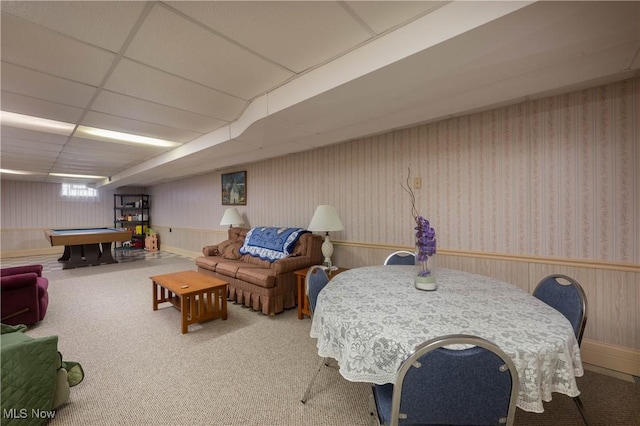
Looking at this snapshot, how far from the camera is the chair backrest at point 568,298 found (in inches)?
57.2

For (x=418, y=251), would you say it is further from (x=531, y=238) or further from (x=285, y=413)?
(x=531, y=238)

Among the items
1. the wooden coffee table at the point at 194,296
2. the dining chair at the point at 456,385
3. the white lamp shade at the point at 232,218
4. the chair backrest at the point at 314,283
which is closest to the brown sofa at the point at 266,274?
the wooden coffee table at the point at 194,296

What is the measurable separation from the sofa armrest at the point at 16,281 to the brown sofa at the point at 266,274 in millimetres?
1932

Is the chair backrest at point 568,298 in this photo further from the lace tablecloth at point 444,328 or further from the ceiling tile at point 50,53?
the ceiling tile at point 50,53

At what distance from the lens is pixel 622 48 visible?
5.28 ft

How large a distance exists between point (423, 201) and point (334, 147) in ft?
5.18

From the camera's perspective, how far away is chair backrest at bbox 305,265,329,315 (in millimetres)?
1894

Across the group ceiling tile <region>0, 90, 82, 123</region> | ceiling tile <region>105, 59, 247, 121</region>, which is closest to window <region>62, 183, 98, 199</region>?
ceiling tile <region>0, 90, 82, 123</region>

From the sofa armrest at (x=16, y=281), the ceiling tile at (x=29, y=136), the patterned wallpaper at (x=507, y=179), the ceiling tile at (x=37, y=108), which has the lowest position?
the sofa armrest at (x=16, y=281)

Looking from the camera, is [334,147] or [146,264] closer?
[334,147]

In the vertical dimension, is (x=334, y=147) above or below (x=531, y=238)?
above

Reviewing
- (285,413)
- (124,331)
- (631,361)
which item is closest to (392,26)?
(285,413)

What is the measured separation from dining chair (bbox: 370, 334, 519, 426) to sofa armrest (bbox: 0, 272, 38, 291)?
403 cm

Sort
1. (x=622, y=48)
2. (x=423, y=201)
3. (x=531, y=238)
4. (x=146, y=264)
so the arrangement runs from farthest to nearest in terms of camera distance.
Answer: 1. (x=146, y=264)
2. (x=423, y=201)
3. (x=531, y=238)
4. (x=622, y=48)
